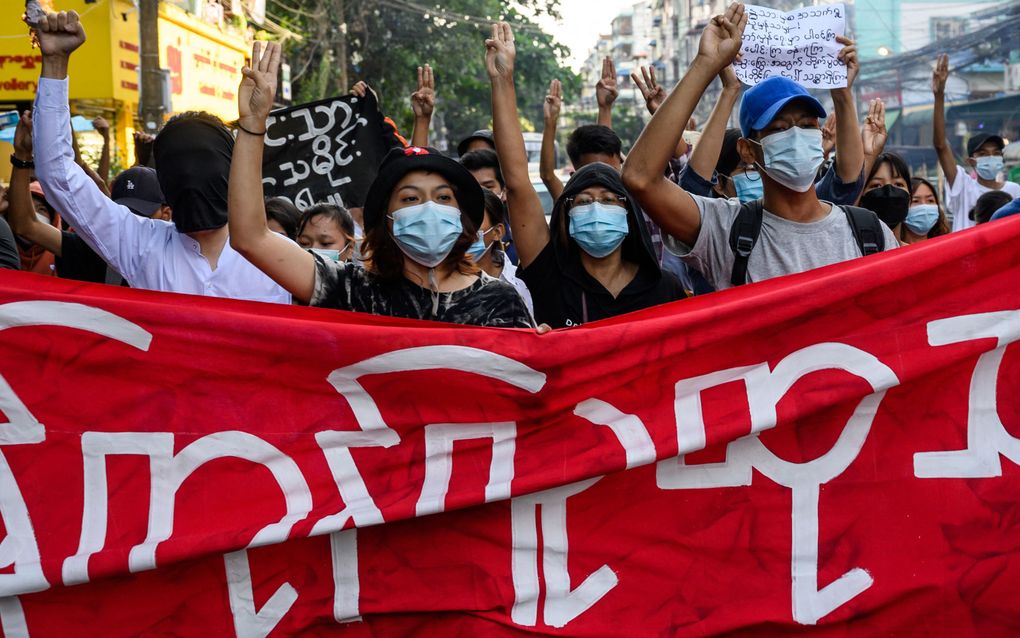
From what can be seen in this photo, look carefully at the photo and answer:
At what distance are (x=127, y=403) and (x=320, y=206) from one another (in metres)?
2.22

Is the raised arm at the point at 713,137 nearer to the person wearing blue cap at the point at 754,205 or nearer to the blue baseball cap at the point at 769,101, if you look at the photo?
the blue baseball cap at the point at 769,101

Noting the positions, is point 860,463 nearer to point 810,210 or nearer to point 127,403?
point 810,210

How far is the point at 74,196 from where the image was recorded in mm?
3627

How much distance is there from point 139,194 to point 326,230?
1.00 meters

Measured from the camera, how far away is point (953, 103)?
2270 cm

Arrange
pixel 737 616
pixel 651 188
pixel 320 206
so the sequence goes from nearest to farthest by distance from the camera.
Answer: pixel 737 616, pixel 651 188, pixel 320 206

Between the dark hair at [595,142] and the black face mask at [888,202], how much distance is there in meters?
1.17

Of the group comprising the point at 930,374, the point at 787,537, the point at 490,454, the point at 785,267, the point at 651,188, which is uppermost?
the point at 651,188

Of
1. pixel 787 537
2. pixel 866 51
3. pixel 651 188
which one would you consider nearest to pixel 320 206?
pixel 651 188

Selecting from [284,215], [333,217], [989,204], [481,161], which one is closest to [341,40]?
[481,161]

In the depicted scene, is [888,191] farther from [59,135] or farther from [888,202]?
[59,135]

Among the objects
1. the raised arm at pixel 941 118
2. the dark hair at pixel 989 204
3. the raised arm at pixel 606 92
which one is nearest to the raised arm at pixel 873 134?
the raised arm at pixel 606 92

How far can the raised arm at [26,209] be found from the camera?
455cm

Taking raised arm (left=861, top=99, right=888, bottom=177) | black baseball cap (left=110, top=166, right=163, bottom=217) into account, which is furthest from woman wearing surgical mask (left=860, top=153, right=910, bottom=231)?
black baseball cap (left=110, top=166, right=163, bottom=217)
